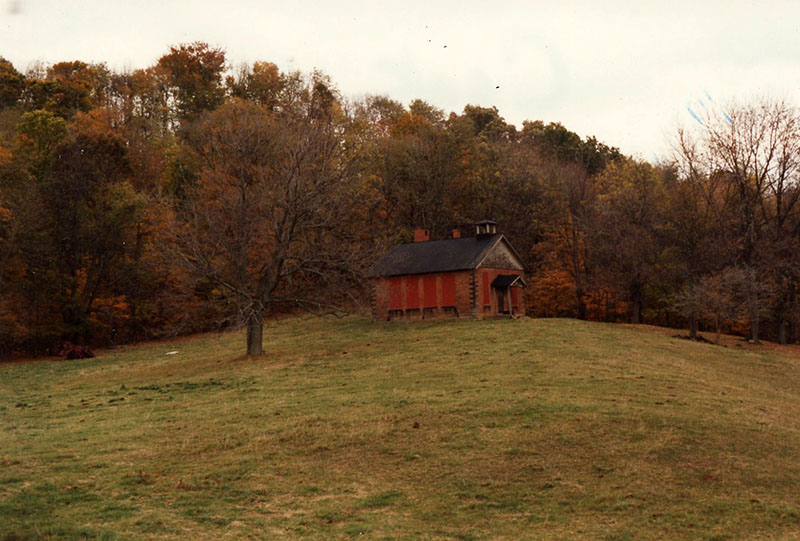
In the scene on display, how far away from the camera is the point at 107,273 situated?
209 ft

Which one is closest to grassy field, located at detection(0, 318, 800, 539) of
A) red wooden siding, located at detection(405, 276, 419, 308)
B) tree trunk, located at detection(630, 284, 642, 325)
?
red wooden siding, located at detection(405, 276, 419, 308)

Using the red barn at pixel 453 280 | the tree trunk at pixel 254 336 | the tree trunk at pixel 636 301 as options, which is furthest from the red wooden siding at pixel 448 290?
the tree trunk at pixel 636 301

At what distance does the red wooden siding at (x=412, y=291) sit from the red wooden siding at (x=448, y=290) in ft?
7.67

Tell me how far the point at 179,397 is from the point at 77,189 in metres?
38.3

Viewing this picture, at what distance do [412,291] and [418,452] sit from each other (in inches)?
1521

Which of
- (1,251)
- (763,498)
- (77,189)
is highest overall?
(77,189)

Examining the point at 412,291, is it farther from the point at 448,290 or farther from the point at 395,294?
the point at 448,290

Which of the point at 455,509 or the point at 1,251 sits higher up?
the point at 1,251

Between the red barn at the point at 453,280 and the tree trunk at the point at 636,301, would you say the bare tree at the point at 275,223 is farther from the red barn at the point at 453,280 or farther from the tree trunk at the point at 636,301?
the tree trunk at the point at 636,301

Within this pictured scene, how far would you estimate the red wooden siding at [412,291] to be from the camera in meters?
57.7

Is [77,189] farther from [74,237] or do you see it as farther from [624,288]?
[624,288]

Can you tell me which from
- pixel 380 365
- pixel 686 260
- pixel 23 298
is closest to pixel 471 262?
pixel 686 260

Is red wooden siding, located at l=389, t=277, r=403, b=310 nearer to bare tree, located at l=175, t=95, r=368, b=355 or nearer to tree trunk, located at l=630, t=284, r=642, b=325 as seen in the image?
bare tree, located at l=175, t=95, r=368, b=355

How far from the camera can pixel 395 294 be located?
5862cm
